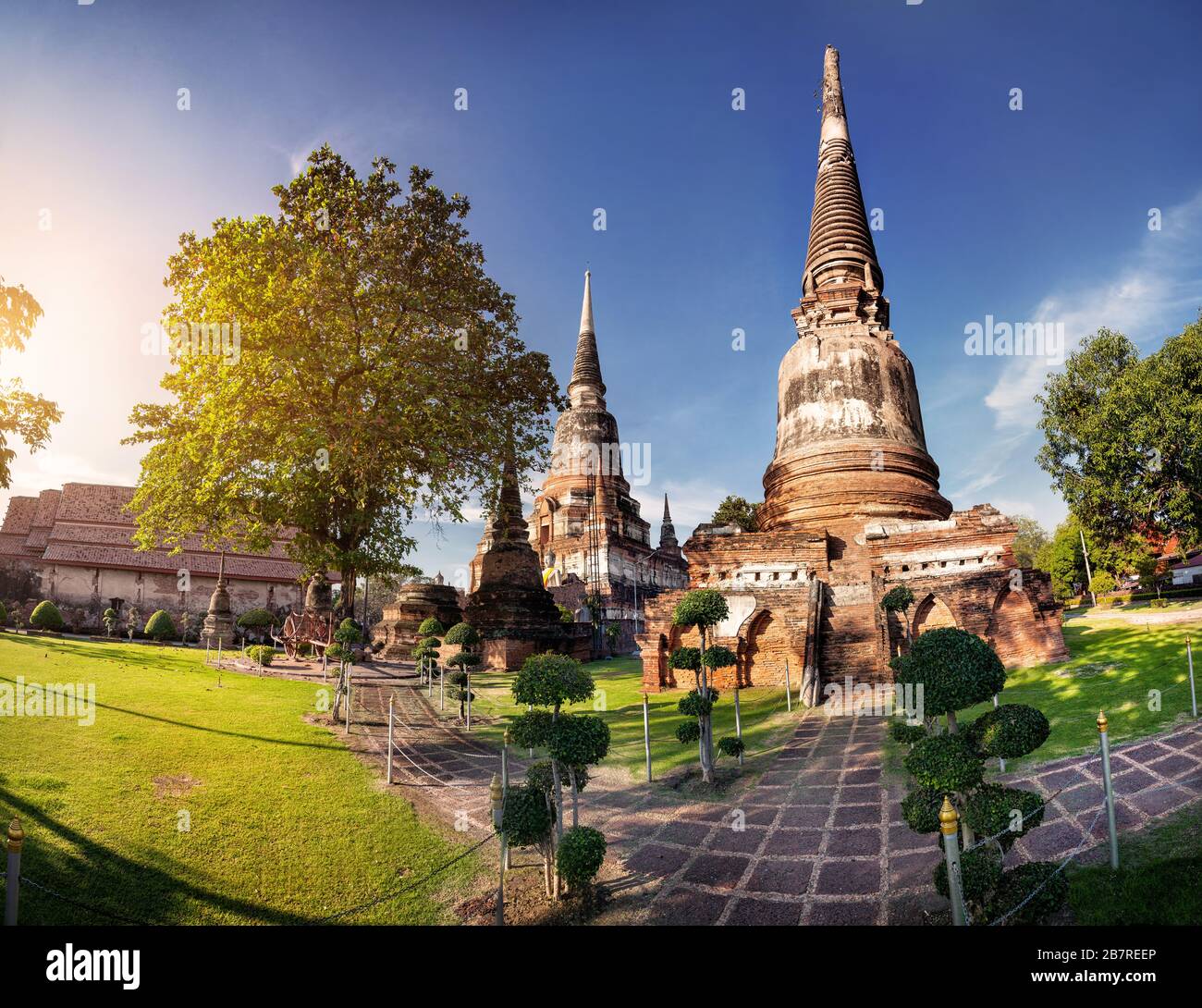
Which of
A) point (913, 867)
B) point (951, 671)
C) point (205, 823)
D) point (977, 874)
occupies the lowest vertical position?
point (913, 867)

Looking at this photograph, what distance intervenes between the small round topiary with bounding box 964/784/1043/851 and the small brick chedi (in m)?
8.09

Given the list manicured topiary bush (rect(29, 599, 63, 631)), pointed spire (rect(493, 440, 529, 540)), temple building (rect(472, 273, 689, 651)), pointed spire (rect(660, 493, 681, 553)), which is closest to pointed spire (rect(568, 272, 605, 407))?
temple building (rect(472, 273, 689, 651))

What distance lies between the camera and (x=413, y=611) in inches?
972

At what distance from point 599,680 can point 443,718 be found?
6.67m

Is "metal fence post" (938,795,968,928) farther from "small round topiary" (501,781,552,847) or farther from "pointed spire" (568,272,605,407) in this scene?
"pointed spire" (568,272,605,407)

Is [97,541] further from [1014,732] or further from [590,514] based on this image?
[1014,732]

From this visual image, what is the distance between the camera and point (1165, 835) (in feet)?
15.7

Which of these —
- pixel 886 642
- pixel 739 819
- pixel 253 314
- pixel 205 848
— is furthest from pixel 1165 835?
pixel 253 314

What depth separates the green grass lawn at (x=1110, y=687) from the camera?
7477 millimetres

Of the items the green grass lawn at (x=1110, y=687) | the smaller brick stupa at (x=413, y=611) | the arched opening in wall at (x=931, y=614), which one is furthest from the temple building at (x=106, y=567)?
the green grass lawn at (x=1110, y=687)

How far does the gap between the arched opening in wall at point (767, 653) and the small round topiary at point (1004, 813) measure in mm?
9914

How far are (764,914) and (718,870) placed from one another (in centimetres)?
81

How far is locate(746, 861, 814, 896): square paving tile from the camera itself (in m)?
5.14

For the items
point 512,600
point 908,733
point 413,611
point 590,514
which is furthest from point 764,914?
point 590,514
